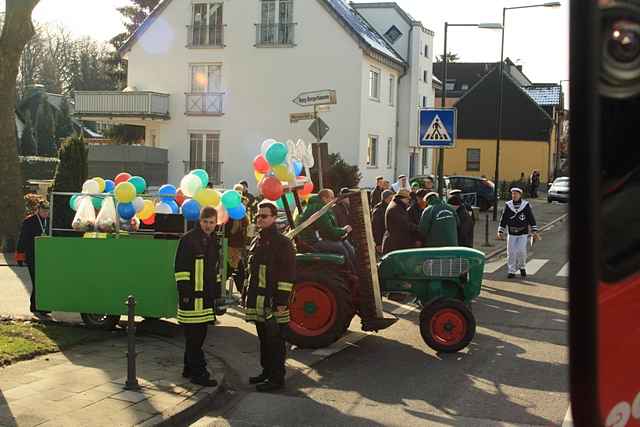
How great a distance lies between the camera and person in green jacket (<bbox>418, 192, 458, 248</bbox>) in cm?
1234

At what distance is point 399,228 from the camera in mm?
13023

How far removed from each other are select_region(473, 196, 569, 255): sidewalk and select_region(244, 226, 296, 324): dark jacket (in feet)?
18.8

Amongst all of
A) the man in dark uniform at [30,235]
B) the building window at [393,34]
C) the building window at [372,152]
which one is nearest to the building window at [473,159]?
the building window at [393,34]

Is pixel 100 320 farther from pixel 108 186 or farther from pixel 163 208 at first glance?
pixel 108 186

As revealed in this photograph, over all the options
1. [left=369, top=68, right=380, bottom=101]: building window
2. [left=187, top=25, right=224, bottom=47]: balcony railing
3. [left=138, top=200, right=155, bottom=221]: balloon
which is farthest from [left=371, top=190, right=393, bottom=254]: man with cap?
[left=187, top=25, right=224, bottom=47]: balcony railing

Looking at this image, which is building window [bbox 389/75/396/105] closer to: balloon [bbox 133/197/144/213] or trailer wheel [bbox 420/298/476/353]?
balloon [bbox 133/197/144/213]

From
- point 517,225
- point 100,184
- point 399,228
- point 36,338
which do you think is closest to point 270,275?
point 36,338

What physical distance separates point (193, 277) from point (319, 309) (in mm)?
2229

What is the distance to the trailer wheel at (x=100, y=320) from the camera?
33.1 feet

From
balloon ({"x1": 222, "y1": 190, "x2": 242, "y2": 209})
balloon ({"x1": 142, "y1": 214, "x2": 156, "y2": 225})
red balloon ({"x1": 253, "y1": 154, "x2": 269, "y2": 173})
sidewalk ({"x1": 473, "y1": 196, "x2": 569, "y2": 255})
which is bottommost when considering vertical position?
sidewalk ({"x1": 473, "y1": 196, "x2": 569, "y2": 255})

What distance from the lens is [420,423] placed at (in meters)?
6.75

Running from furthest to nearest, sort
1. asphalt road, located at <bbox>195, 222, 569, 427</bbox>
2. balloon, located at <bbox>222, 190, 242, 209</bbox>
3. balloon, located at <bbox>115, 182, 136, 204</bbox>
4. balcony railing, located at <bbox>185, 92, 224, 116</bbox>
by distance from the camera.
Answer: balcony railing, located at <bbox>185, 92, 224, 116</bbox>, balloon, located at <bbox>115, 182, 136, 204</bbox>, balloon, located at <bbox>222, 190, 242, 209</bbox>, asphalt road, located at <bbox>195, 222, 569, 427</bbox>

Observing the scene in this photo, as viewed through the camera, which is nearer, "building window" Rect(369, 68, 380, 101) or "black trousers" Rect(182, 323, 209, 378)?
"black trousers" Rect(182, 323, 209, 378)

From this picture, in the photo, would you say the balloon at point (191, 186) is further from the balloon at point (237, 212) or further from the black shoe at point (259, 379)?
the black shoe at point (259, 379)
